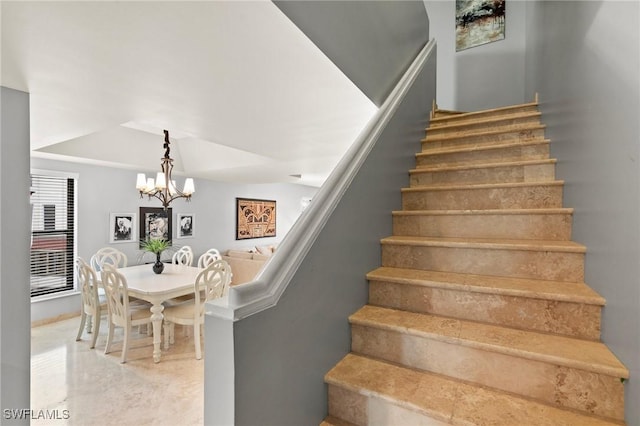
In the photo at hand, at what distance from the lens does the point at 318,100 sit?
1.75 metres

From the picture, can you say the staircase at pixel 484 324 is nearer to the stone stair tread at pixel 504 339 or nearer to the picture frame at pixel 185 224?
the stone stair tread at pixel 504 339

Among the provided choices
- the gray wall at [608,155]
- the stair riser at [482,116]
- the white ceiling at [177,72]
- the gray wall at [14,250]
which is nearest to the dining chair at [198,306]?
the white ceiling at [177,72]

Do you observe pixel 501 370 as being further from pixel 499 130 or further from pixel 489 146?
pixel 499 130

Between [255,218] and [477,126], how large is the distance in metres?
5.85

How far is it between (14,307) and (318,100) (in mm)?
1823

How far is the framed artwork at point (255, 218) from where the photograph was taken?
23.3 ft

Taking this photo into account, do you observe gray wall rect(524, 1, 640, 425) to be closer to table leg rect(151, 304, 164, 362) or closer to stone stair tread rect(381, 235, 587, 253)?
stone stair tread rect(381, 235, 587, 253)

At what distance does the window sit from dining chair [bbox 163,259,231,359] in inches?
88.7

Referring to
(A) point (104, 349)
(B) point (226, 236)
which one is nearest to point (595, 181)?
(A) point (104, 349)

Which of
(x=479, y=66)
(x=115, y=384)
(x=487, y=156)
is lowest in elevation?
(x=115, y=384)

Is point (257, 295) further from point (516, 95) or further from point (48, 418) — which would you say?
point (516, 95)

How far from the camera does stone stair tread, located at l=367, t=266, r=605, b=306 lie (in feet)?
3.80

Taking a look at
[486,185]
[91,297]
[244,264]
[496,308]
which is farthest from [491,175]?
[244,264]

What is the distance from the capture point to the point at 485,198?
1835mm
